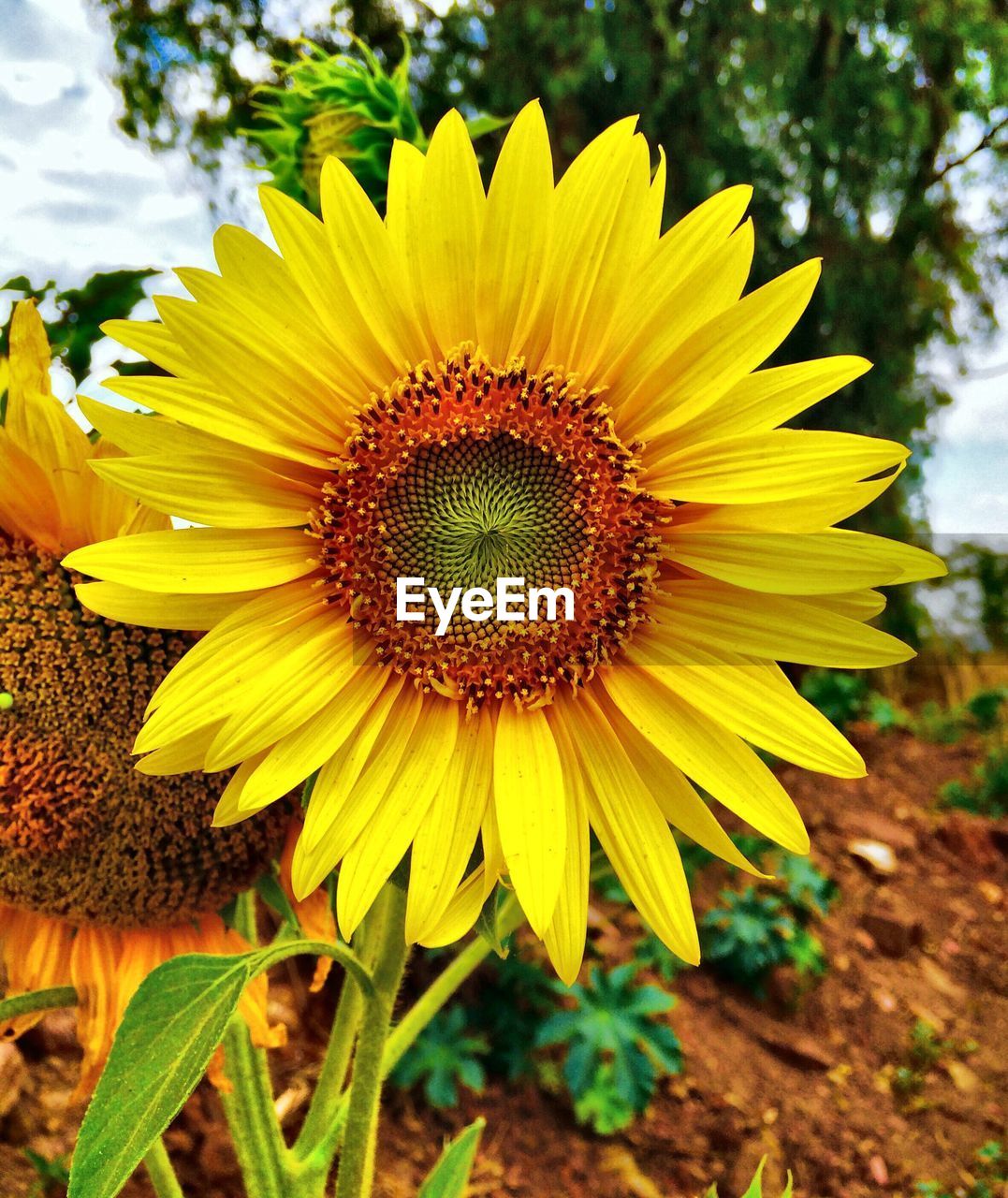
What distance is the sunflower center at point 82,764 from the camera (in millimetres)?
598

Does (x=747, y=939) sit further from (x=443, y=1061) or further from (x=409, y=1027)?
(x=409, y=1027)

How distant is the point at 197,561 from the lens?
511 millimetres

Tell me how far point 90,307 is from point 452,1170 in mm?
759

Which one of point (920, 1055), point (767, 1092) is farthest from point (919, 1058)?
point (767, 1092)

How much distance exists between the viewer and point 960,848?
2990mm

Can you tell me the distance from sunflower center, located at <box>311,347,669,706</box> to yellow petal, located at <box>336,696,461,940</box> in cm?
2

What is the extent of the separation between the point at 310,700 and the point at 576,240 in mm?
259

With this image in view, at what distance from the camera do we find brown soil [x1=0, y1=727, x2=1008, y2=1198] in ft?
4.87

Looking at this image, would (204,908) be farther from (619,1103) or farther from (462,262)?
(619,1103)

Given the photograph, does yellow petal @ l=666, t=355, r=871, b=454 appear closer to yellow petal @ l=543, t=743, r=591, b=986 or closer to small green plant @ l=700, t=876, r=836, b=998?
yellow petal @ l=543, t=743, r=591, b=986

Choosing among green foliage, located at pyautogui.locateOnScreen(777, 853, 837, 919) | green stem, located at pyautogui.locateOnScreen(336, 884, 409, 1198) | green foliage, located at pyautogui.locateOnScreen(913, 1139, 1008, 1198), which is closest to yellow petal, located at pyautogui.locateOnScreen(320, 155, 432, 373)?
green stem, located at pyautogui.locateOnScreen(336, 884, 409, 1198)

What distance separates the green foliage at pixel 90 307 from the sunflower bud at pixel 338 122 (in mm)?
157

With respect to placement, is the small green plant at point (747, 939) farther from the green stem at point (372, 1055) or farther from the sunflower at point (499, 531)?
the sunflower at point (499, 531)

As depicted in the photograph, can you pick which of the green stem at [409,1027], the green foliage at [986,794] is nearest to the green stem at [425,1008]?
the green stem at [409,1027]
